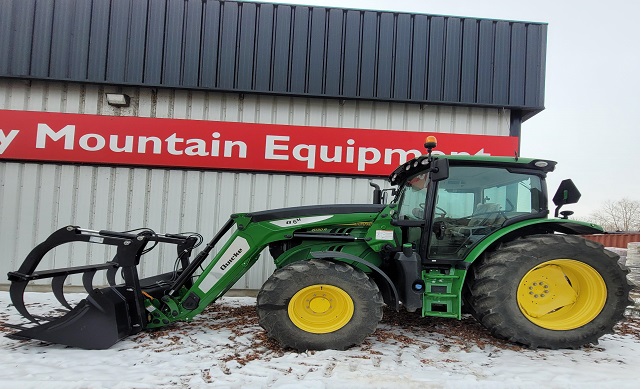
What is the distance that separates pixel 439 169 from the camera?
375 centimetres

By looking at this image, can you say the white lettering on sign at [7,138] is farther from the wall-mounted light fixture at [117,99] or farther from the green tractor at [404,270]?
the green tractor at [404,270]

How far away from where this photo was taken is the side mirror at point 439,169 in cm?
371

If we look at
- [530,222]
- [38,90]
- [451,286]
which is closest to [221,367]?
[451,286]

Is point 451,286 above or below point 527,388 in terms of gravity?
above

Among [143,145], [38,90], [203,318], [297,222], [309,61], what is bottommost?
[203,318]

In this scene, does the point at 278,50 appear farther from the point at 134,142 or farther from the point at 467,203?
the point at 467,203

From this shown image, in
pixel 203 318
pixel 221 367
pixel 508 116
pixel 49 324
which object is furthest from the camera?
pixel 508 116

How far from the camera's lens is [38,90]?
20.2ft

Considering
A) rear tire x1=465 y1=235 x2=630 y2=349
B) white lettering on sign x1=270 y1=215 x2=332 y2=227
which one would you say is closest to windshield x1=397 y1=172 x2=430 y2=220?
rear tire x1=465 y1=235 x2=630 y2=349

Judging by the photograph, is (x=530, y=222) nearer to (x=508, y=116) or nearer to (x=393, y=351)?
(x=393, y=351)

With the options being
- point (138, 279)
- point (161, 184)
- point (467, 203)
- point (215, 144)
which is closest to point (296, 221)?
point (138, 279)

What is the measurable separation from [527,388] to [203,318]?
355 cm

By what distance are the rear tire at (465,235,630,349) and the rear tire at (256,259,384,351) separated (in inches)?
45.7

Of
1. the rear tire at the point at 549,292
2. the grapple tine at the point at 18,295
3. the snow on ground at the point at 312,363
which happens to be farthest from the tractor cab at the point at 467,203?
the grapple tine at the point at 18,295
